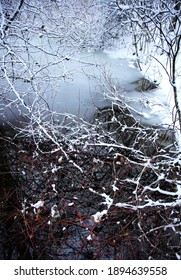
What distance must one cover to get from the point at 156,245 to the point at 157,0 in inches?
142

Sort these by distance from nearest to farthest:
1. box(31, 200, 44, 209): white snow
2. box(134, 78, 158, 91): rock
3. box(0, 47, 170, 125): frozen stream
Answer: box(31, 200, 44, 209): white snow, box(0, 47, 170, 125): frozen stream, box(134, 78, 158, 91): rock

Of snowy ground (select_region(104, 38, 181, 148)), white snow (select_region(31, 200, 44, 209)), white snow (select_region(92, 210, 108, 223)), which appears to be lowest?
white snow (select_region(92, 210, 108, 223))

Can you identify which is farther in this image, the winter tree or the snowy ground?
the snowy ground

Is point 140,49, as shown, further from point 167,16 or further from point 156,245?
point 156,245

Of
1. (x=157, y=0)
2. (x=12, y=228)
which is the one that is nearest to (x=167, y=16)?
(x=157, y=0)

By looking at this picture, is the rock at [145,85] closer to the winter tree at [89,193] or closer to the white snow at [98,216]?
the winter tree at [89,193]

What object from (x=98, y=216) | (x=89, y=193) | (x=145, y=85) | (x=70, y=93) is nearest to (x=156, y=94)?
(x=145, y=85)

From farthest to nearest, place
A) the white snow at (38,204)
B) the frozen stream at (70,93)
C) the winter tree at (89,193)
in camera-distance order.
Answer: the frozen stream at (70,93), the white snow at (38,204), the winter tree at (89,193)

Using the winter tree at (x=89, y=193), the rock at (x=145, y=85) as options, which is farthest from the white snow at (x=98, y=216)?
the rock at (x=145, y=85)

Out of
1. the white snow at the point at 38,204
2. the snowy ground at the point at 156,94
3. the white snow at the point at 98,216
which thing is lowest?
the white snow at the point at 98,216

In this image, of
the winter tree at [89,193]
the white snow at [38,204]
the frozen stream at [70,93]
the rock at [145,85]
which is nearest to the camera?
the winter tree at [89,193]

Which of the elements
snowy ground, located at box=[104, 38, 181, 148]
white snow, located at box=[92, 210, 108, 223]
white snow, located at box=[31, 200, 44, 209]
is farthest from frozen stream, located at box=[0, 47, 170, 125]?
white snow, located at box=[92, 210, 108, 223]

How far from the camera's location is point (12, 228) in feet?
6.93

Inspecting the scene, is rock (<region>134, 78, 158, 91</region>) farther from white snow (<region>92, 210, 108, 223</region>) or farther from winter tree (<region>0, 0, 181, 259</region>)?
white snow (<region>92, 210, 108, 223</region>)
